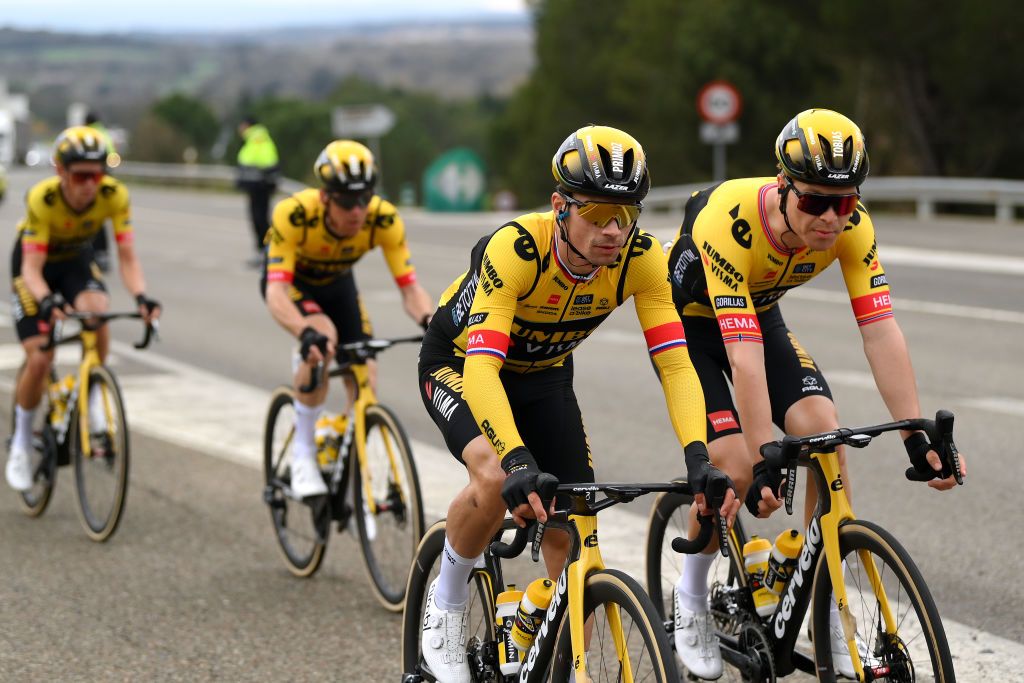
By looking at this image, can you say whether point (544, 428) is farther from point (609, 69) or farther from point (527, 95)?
point (527, 95)

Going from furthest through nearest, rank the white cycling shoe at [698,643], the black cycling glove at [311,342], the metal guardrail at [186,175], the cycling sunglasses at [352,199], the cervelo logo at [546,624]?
1. the metal guardrail at [186,175]
2. the cycling sunglasses at [352,199]
3. the black cycling glove at [311,342]
4. the white cycling shoe at [698,643]
5. the cervelo logo at [546,624]

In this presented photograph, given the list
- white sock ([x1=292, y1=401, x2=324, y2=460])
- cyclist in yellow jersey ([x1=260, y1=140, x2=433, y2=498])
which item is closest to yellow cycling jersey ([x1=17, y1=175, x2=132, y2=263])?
cyclist in yellow jersey ([x1=260, y1=140, x2=433, y2=498])

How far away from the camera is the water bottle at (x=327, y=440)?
23.8 feet

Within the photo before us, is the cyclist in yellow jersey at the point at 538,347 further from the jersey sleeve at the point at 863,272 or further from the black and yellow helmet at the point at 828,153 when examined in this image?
the jersey sleeve at the point at 863,272

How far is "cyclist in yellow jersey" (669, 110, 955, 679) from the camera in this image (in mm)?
4863

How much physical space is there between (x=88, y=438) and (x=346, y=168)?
235 cm

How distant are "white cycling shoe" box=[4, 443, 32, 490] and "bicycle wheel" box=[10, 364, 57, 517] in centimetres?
4

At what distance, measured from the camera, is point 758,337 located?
519 cm

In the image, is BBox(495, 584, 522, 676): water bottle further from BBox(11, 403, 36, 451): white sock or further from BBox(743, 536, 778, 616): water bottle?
BBox(11, 403, 36, 451): white sock

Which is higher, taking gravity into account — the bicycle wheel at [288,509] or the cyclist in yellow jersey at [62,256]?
the cyclist in yellow jersey at [62,256]

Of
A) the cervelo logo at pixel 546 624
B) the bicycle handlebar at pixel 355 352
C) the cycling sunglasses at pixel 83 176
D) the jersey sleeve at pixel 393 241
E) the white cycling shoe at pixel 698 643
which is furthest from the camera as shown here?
the cycling sunglasses at pixel 83 176

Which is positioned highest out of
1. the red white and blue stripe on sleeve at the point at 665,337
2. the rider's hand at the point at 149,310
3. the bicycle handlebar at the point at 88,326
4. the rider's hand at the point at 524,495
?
the red white and blue stripe on sleeve at the point at 665,337

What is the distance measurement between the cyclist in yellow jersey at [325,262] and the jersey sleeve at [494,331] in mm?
2360

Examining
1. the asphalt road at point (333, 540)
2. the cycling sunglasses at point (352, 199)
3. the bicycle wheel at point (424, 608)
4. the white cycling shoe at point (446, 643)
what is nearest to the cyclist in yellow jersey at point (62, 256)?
the asphalt road at point (333, 540)
